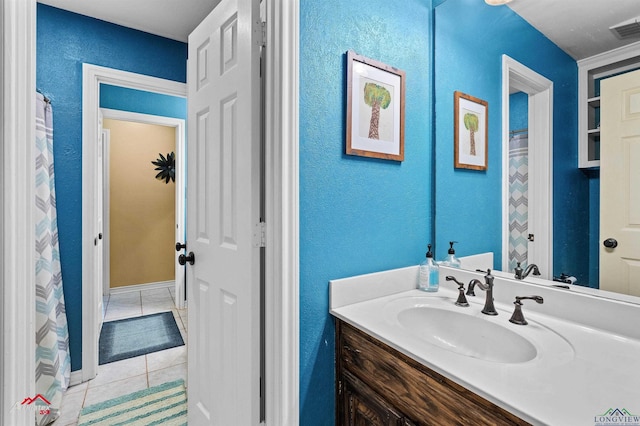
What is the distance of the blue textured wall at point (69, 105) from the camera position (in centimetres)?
209

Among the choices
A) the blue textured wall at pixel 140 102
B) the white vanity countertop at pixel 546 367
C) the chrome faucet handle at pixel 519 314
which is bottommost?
the white vanity countertop at pixel 546 367

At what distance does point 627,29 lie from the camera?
0.92 m

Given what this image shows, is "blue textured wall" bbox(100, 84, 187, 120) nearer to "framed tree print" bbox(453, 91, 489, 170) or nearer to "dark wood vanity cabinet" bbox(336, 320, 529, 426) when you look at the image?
"framed tree print" bbox(453, 91, 489, 170)

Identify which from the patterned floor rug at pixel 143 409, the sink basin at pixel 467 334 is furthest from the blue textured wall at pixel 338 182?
the patterned floor rug at pixel 143 409

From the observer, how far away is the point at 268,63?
3.67 feet

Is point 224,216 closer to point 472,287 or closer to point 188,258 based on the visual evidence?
point 188,258

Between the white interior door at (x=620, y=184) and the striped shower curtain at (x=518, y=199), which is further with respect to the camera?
the striped shower curtain at (x=518, y=199)

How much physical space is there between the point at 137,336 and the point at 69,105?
1987 mm

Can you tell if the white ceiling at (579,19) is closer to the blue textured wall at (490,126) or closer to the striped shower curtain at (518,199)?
the blue textured wall at (490,126)

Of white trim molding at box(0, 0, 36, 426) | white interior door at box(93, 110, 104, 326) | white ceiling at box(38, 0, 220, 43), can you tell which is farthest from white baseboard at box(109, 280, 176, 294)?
white trim molding at box(0, 0, 36, 426)

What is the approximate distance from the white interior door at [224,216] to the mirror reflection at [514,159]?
93 cm

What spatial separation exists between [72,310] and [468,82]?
9.53 feet

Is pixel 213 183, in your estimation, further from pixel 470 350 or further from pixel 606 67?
pixel 606 67

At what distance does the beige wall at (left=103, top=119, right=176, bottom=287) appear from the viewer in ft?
13.1
